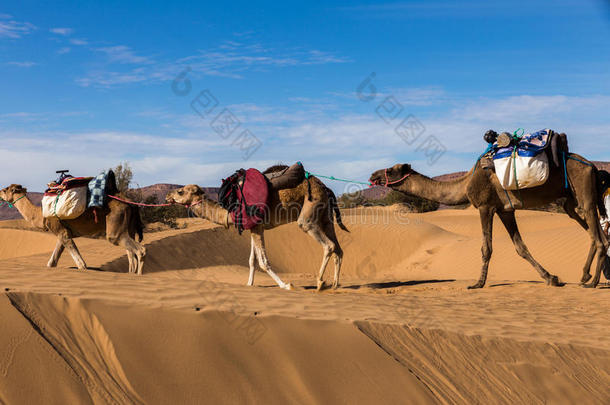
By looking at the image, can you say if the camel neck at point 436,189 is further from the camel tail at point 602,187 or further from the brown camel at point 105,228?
the brown camel at point 105,228

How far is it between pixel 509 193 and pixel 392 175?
7.79 feet

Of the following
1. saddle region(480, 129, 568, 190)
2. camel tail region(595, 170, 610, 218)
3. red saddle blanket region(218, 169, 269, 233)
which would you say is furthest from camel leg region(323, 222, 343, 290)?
camel tail region(595, 170, 610, 218)

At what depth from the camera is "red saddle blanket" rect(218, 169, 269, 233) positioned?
11219 mm

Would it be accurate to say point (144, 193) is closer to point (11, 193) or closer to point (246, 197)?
point (11, 193)

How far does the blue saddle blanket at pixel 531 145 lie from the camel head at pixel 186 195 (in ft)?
20.1

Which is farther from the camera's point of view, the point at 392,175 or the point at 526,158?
the point at 392,175

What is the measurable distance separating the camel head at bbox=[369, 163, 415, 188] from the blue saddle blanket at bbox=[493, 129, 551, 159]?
6.29 feet

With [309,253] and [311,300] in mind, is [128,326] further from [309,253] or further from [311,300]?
[309,253]

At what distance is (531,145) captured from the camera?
11297 mm

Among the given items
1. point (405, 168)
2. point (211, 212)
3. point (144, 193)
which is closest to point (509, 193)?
point (405, 168)

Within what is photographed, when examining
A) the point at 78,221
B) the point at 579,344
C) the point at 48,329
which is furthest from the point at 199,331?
the point at 78,221

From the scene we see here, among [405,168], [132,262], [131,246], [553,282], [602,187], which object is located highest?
[405,168]

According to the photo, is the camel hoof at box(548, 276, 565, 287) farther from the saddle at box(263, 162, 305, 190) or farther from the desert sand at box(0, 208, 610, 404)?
the saddle at box(263, 162, 305, 190)

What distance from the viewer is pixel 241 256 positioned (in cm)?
2114
